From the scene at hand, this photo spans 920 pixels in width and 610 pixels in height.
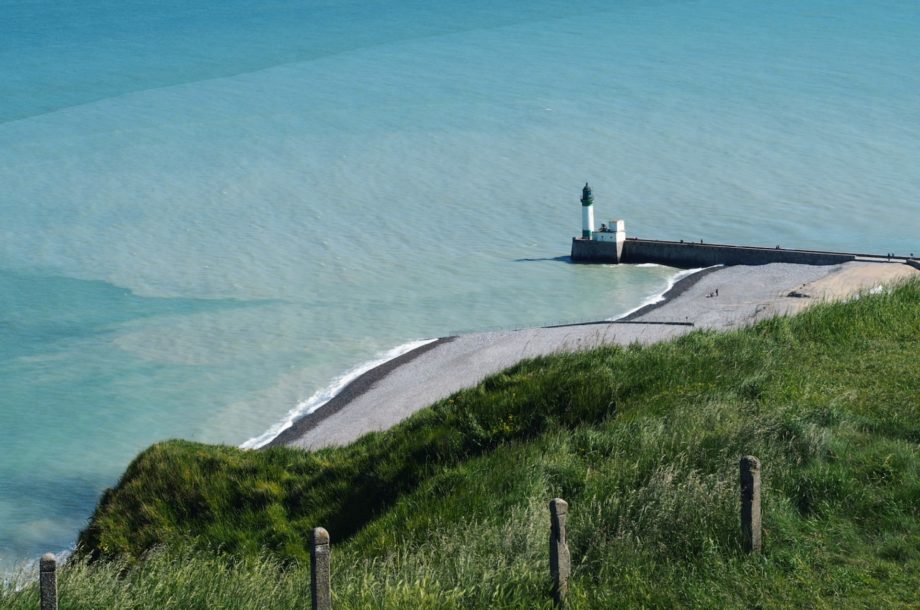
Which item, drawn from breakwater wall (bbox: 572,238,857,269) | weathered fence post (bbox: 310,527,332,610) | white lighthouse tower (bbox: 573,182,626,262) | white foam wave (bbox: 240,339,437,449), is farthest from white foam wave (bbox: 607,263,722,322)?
weathered fence post (bbox: 310,527,332,610)

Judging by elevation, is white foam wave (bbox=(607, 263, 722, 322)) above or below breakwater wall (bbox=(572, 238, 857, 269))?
below

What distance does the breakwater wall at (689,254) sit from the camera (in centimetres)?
3559

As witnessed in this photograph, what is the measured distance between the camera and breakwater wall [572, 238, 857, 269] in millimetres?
35594

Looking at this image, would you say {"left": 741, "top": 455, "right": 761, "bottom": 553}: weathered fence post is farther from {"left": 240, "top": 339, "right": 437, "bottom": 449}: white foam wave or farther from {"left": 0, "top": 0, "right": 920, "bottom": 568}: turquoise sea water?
{"left": 240, "top": 339, "right": 437, "bottom": 449}: white foam wave

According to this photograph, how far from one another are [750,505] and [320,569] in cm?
313

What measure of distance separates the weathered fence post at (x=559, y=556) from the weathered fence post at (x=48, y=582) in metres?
2.97

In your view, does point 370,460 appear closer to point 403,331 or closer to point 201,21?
point 403,331

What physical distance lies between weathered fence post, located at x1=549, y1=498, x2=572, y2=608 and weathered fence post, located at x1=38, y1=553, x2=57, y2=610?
2968 millimetres

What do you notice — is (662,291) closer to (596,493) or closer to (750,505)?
(596,493)

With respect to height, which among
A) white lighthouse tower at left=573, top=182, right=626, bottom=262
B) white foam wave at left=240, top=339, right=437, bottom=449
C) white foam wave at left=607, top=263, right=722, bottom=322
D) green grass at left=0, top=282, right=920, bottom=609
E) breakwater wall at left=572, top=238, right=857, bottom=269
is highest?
white lighthouse tower at left=573, top=182, right=626, bottom=262

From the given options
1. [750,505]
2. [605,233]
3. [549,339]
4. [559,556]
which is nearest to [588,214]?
[605,233]

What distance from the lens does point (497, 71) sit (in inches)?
3356

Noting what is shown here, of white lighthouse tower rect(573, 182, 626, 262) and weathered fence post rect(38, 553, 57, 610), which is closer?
weathered fence post rect(38, 553, 57, 610)

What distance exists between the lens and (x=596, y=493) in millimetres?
9992
